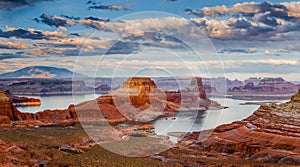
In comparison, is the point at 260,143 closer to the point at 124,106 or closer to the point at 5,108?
the point at 5,108

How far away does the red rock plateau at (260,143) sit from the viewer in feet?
142

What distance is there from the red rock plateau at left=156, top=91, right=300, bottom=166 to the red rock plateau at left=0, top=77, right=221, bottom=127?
52.7 metres

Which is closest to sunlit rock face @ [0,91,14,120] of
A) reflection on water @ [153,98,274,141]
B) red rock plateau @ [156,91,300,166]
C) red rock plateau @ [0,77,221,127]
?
red rock plateau @ [0,77,221,127]

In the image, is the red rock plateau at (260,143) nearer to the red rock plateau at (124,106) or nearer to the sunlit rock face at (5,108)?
the red rock plateau at (124,106)

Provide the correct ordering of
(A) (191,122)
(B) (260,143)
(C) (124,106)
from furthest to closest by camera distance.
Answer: (C) (124,106) < (A) (191,122) < (B) (260,143)

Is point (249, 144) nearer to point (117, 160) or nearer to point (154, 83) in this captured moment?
point (117, 160)

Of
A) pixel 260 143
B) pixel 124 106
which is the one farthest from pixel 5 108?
pixel 260 143

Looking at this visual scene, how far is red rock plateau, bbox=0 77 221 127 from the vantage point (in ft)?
336

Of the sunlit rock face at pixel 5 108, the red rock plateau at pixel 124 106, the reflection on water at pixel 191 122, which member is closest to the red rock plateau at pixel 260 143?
the reflection on water at pixel 191 122

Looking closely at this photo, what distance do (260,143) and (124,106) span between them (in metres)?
87.0

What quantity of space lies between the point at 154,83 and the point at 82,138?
4008 inches

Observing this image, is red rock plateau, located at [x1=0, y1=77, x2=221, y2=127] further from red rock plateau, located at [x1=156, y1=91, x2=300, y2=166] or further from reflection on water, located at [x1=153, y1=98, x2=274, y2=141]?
red rock plateau, located at [x1=156, y1=91, x2=300, y2=166]

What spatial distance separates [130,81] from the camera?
145 meters

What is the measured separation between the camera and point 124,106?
132 metres
